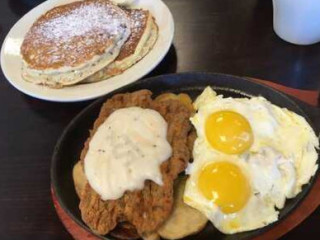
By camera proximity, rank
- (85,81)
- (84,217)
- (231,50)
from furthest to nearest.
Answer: (231,50)
(85,81)
(84,217)

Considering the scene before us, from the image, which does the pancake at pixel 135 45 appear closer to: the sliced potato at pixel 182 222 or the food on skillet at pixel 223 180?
the food on skillet at pixel 223 180

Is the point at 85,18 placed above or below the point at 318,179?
above

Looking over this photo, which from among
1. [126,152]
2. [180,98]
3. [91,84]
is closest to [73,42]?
[91,84]

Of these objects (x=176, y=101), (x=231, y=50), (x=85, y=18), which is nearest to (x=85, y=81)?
(x=85, y=18)

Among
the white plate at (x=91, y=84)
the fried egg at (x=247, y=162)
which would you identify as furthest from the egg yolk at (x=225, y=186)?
the white plate at (x=91, y=84)

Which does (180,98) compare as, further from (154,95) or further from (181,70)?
(181,70)

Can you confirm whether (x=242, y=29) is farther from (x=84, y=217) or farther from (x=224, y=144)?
(x=84, y=217)
